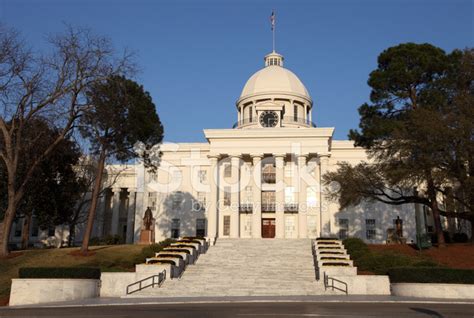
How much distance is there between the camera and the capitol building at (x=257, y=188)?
47.5 meters

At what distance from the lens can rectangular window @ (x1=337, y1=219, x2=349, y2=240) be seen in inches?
2047

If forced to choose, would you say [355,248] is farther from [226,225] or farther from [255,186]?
[226,225]

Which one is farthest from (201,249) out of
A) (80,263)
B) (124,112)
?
(124,112)

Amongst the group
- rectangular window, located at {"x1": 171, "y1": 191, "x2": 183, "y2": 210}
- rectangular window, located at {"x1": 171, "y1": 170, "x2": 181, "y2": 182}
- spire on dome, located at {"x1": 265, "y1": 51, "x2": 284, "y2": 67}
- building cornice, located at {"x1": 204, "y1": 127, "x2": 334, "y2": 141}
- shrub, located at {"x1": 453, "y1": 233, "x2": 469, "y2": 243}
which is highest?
spire on dome, located at {"x1": 265, "y1": 51, "x2": 284, "y2": 67}

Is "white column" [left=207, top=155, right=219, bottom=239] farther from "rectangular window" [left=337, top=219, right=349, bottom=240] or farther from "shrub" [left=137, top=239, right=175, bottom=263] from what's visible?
"rectangular window" [left=337, top=219, right=349, bottom=240]

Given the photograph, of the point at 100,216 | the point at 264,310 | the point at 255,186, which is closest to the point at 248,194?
the point at 255,186

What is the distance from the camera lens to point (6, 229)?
2900cm

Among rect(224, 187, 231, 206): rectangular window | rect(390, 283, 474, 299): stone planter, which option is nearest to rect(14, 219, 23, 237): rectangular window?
rect(224, 187, 231, 206): rectangular window

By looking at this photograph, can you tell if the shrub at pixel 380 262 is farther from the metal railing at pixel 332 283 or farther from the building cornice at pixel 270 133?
the building cornice at pixel 270 133

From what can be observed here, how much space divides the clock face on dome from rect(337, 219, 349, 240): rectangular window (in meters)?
14.2

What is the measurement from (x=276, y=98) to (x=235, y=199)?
1932 cm

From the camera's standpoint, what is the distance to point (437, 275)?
2097 centimetres

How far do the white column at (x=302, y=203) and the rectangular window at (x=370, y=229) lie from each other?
29.8 feet

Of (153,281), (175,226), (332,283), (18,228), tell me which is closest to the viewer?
(332,283)
